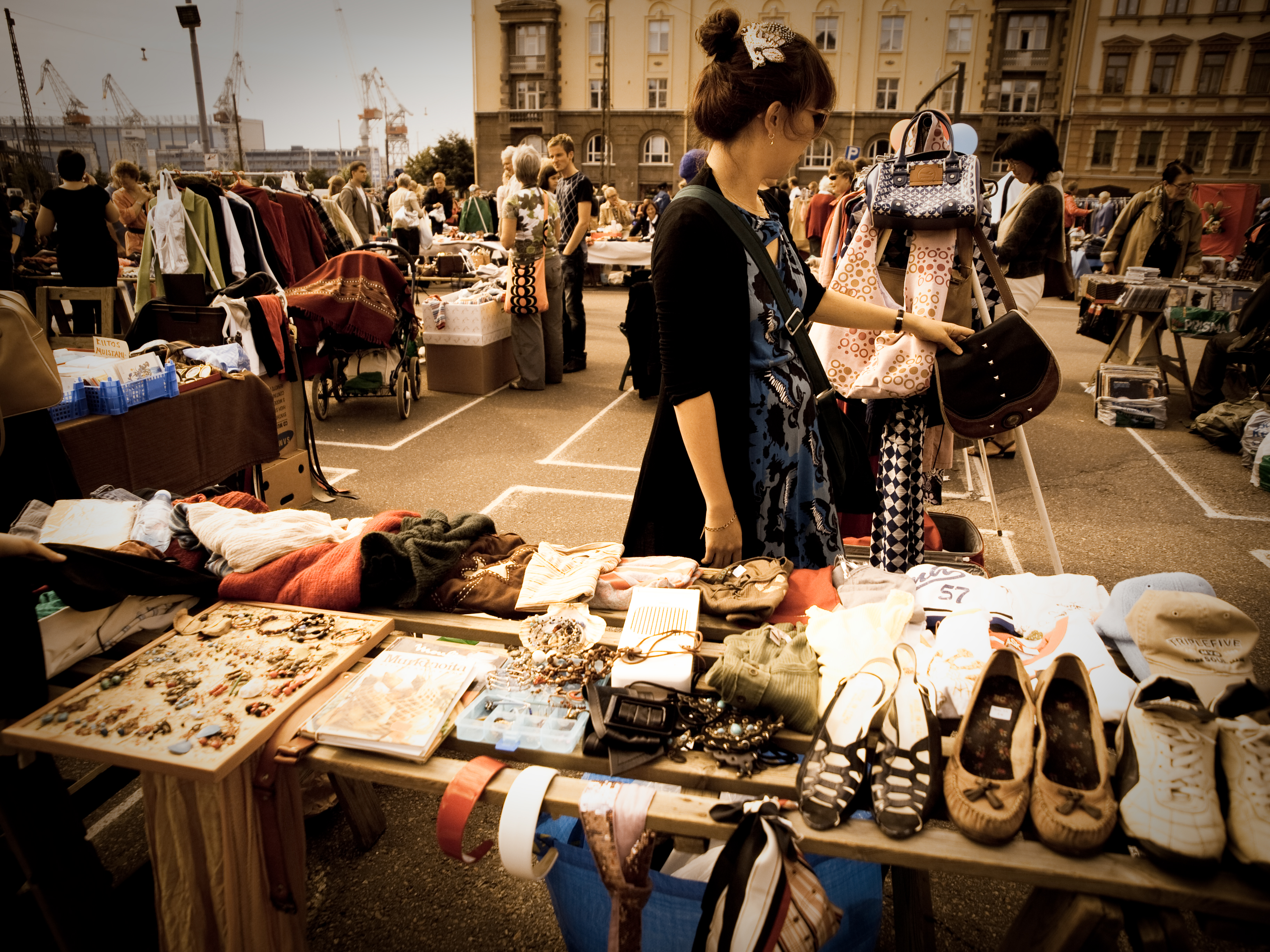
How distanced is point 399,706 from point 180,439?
290 cm

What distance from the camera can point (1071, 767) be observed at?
1341mm

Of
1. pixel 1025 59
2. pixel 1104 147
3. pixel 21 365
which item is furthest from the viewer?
pixel 1025 59

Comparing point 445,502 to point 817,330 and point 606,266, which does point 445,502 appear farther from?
point 606,266

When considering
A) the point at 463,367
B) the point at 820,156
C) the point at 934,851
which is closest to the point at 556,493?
the point at 463,367

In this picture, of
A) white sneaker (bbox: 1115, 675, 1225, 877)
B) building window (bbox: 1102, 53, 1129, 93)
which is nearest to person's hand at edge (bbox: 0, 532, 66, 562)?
white sneaker (bbox: 1115, 675, 1225, 877)

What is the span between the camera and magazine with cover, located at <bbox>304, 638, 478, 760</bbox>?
4.75ft

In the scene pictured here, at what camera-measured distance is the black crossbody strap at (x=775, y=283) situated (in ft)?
5.70

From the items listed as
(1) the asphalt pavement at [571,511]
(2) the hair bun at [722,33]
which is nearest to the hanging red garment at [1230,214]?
(1) the asphalt pavement at [571,511]

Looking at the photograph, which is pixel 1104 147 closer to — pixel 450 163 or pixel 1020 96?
pixel 1020 96

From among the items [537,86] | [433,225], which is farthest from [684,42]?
[433,225]

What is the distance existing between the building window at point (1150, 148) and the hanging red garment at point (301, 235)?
43.5 metres

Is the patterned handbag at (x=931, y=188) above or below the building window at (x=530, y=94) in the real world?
below

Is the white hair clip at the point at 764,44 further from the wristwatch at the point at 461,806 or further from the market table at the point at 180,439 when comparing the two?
the market table at the point at 180,439

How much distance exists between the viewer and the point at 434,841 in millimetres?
2316
